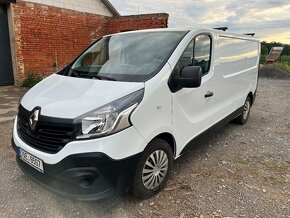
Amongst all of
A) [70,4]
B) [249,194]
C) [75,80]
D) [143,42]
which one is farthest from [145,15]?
[249,194]

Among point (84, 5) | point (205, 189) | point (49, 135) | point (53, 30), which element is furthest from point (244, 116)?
point (84, 5)

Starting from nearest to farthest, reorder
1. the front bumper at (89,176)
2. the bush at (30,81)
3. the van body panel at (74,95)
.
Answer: the front bumper at (89,176), the van body panel at (74,95), the bush at (30,81)

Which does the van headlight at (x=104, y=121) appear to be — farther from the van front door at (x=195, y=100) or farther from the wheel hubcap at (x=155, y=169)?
the van front door at (x=195, y=100)

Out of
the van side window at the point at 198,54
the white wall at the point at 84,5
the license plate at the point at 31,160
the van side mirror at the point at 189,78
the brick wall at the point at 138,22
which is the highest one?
the white wall at the point at 84,5

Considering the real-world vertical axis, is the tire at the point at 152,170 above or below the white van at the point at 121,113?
below

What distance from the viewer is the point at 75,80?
3.01 m

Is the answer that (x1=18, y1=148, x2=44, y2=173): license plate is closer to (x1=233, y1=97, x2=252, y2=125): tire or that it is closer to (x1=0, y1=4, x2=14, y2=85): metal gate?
(x1=233, y1=97, x2=252, y2=125): tire

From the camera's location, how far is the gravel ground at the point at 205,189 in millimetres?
2666

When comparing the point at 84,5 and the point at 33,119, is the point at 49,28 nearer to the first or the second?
the point at 84,5

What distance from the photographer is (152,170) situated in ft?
9.08

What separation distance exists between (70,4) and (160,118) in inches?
359

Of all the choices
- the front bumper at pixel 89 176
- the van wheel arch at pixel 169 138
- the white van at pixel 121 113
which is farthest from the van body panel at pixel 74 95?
the van wheel arch at pixel 169 138

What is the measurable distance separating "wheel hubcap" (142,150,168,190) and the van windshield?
82 centimetres

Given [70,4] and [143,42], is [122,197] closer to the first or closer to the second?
[143,42]
